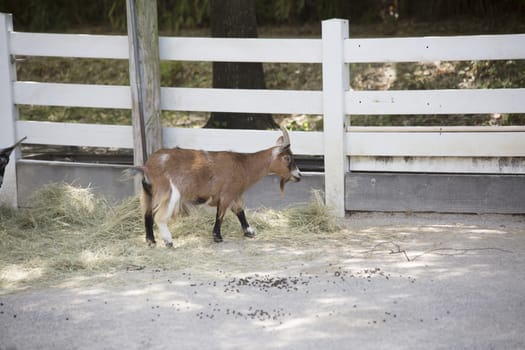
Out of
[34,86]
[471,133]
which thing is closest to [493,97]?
[471,133]

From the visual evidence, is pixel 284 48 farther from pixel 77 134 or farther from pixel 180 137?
pixel 77 134

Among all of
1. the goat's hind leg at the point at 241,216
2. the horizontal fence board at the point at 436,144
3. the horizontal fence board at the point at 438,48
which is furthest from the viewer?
the horizontal fence board at the point at 436,144

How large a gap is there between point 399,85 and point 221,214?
503 cm

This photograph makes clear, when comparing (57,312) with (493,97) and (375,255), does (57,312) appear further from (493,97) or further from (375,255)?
(493,97)

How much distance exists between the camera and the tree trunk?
9.61 metres

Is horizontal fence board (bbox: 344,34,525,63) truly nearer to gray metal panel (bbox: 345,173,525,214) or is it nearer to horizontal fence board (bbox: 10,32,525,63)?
horizontal fence board (bbox: 10,32,525,63)

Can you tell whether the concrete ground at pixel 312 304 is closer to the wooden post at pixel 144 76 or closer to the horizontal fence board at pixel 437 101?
the horizontal fence board at pixel 437 101

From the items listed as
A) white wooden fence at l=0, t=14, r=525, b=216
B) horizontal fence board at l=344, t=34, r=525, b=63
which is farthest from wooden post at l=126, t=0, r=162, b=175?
horizontal fence board at l=344, t=34, r=525, b=63

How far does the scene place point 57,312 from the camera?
17.5ft

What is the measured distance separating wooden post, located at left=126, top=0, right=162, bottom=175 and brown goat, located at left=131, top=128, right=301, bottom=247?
3.53 feet

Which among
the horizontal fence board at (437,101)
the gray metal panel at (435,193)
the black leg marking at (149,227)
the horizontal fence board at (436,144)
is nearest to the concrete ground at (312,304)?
the black leg marking at (149,227)

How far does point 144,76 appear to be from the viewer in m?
8.14

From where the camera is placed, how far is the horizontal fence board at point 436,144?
762 cm

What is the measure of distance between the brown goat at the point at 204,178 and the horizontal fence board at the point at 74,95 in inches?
57.3
